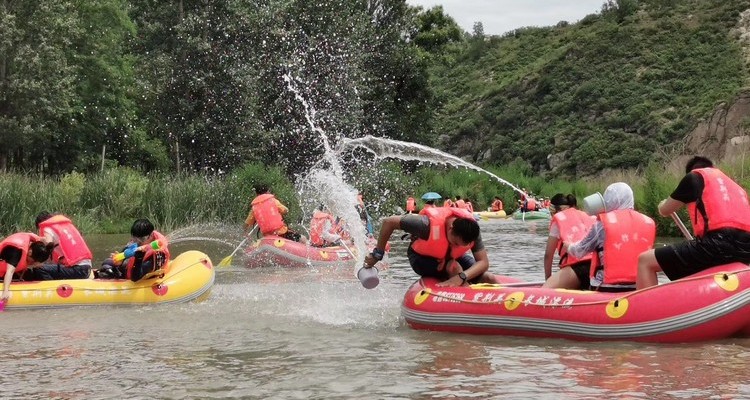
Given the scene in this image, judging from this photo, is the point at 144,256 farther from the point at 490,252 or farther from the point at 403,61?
the point at 403,61

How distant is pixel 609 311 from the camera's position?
788cm

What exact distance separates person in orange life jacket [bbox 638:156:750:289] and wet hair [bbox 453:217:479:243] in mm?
1433

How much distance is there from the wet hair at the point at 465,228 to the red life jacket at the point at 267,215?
756 centimetres

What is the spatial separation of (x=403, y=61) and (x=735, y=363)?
3762 centimetres

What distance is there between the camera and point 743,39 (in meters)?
68.1

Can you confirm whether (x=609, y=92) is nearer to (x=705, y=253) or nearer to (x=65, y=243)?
(x=65, y=243)

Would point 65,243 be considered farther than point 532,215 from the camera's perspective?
No

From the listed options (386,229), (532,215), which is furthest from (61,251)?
(532,215)

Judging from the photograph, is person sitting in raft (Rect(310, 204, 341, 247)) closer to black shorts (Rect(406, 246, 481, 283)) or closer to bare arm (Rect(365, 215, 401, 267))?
black shorts (Rect(406, 246, 481, 283))

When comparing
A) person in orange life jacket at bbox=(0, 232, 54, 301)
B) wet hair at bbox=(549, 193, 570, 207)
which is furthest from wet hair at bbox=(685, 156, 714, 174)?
person in orange life jacket at bbox=(0, 232, 54, 301)

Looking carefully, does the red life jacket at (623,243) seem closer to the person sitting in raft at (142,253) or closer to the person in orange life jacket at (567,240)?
the person in orange life jacket at (567,240)

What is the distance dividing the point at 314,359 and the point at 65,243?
4.50 m

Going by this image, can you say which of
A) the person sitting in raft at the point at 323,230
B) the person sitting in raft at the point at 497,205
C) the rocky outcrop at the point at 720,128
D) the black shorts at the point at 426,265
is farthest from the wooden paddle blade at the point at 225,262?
the rocky outcrop at the point at 720,128

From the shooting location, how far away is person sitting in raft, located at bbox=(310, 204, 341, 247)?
16141mm
